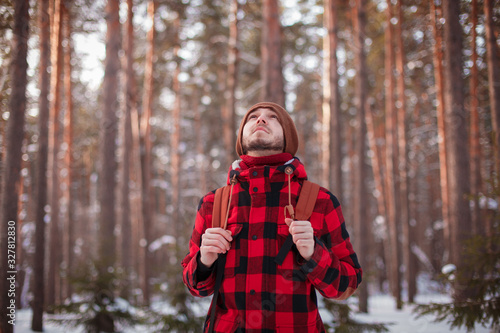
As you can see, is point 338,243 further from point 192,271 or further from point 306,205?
point 192,271

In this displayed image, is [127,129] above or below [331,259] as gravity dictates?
above

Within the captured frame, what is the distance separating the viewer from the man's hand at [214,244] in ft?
5.86

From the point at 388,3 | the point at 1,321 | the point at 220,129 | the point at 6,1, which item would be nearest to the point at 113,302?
the point at 1,321

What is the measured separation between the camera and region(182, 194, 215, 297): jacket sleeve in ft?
6.29

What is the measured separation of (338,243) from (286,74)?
15.5 meters

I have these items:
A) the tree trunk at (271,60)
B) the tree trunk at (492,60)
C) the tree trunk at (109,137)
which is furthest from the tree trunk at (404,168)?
the tree trunk at (109,137)

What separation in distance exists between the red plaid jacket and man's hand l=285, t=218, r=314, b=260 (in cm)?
7

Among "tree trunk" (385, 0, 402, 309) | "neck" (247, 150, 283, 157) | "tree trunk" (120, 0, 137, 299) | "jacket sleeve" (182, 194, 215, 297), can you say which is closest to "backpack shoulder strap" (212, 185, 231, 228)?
"jacket sleeve" (182, 194, 215, 297)

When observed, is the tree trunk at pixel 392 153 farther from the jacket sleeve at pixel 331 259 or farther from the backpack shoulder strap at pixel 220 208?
the backpack shoulder strap at pixel 220 208

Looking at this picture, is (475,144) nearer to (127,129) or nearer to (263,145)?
(127,129)

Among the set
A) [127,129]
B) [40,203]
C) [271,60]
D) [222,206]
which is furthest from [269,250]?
[127,129]

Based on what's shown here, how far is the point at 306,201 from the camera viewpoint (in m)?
1.92

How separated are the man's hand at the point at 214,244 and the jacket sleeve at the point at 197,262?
11 centimetres

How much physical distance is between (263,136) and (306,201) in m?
0.45
